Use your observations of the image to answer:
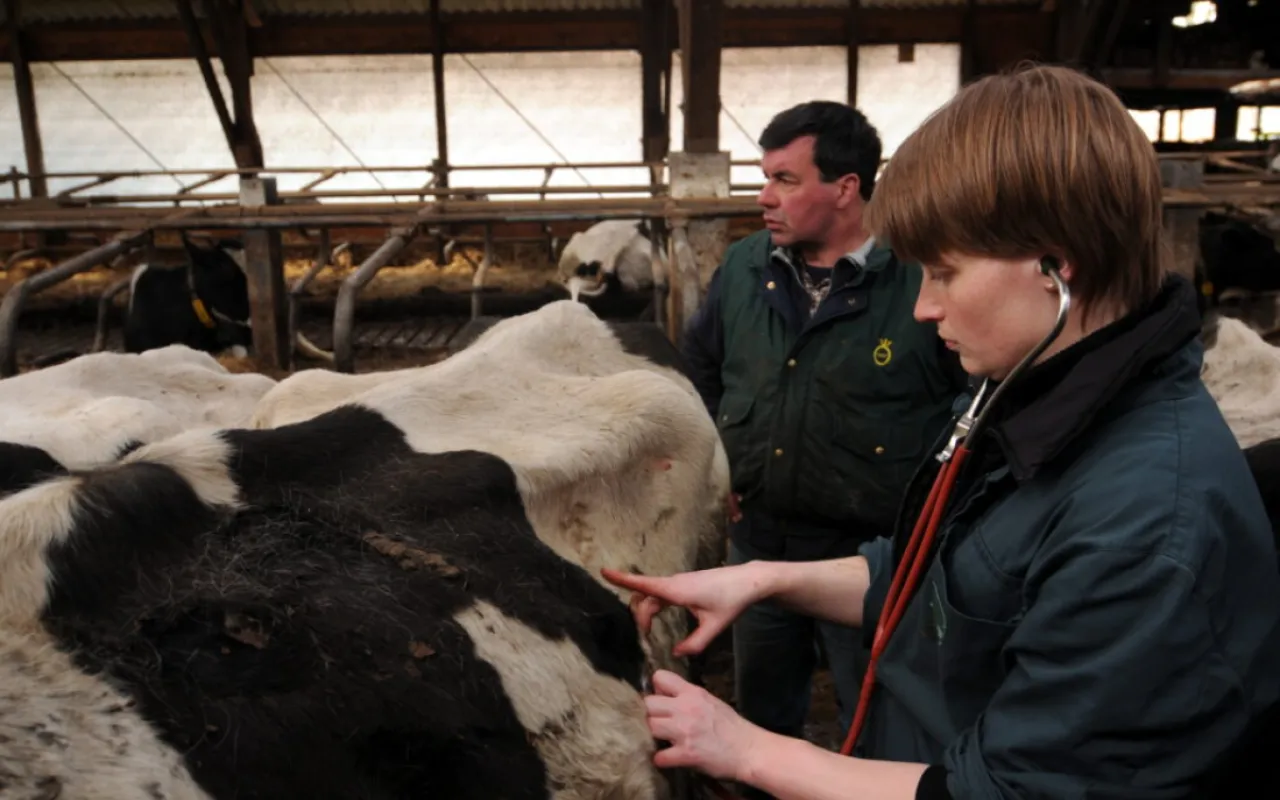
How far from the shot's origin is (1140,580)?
99 centimetres

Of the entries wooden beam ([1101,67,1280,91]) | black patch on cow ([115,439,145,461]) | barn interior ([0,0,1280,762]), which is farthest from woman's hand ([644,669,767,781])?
wooden beam ([1101,67,1280,91])

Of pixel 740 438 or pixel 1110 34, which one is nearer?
pixel 740 438

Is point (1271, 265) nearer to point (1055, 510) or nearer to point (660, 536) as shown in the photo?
point (660, 536)

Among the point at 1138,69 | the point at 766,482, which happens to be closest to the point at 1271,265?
the point at 1138,69

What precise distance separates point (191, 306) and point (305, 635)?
6953 mm

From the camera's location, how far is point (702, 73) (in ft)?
18.9

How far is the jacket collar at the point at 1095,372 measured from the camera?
1081 mm

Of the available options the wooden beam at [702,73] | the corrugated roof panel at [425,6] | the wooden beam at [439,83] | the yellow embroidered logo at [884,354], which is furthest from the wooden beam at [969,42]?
the yellow embroidered logo at [884,354]

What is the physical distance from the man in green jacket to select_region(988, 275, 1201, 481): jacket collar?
1.45 m

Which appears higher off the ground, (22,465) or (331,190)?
(331,190)

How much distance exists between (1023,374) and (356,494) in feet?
3.77

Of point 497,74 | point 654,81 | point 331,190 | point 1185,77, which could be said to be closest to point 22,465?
point 331,190

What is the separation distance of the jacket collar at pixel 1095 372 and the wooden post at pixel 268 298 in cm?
491

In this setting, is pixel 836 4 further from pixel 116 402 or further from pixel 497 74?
pixel 116 402
